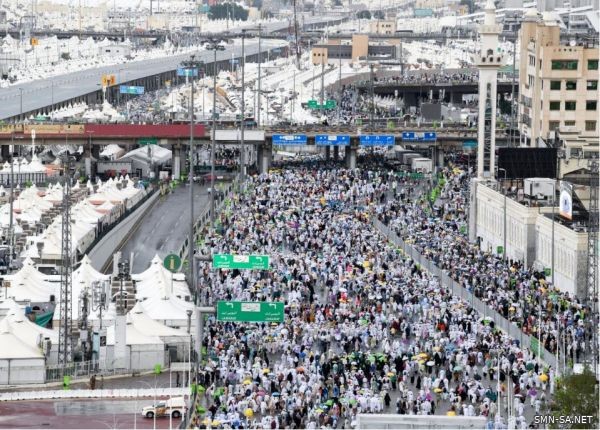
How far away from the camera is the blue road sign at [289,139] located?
293 ft

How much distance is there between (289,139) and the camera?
89.6 metres

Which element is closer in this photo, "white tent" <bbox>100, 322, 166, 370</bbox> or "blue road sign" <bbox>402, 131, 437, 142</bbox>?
"white tent" <bbox>100, 322, 166, 370</bbox>

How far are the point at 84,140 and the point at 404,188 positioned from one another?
1635cm

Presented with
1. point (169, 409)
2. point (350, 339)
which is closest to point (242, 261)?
point (350, 339)

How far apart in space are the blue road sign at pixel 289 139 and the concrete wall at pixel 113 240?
14545 millimetres

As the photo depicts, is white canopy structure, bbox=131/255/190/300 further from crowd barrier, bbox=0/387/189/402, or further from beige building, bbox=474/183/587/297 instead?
beige building, bbox=474/183/587/297

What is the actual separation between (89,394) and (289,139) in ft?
159

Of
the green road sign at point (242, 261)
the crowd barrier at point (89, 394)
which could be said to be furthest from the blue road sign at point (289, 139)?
the crowd barrier at point (89, 394)

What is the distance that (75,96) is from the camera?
432 ft

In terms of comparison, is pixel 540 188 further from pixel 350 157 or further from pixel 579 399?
pixel 350 157

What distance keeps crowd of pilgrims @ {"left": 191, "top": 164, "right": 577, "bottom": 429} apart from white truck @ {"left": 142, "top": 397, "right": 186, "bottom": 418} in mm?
522

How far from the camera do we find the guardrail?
147 ft

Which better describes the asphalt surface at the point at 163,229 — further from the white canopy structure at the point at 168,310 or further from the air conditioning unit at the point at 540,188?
the air conditioning unit at the point at 540,188

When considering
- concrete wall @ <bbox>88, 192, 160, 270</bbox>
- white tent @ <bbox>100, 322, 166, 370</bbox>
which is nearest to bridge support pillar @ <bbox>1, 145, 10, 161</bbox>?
concrete wall @ <bbox>88, 192, 160, 270</bbox>
